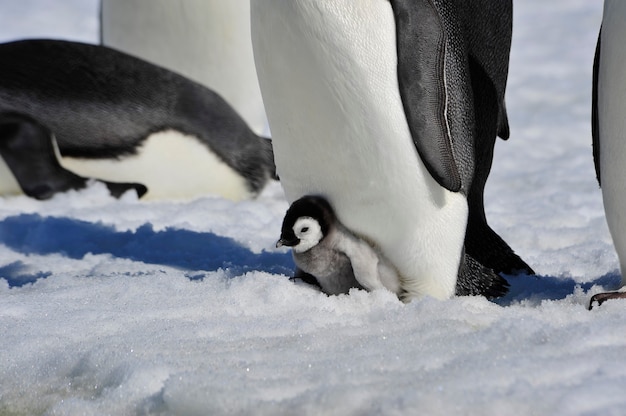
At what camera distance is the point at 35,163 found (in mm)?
4527

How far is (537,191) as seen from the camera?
4.75 m

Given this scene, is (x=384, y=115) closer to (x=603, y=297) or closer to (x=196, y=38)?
(x=603, y=297)

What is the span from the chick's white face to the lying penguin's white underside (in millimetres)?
2164

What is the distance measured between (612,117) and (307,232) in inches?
29.0

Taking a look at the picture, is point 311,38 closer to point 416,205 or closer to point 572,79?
point 416,205

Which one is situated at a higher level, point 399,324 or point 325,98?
point 325,98

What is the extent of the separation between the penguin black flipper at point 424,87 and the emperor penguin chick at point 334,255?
27cm

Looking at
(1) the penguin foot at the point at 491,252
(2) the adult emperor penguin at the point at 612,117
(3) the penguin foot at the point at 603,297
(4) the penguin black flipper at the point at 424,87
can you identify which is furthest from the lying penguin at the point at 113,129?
(3) the penguin foot at the point at 603,297

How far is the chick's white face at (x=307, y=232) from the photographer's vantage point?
8.46 ft

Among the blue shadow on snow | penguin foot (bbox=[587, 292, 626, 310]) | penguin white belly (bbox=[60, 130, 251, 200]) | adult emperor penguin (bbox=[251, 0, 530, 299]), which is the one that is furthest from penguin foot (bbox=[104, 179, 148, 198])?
penguin foot (bbox=[587, 292, 626, 310])

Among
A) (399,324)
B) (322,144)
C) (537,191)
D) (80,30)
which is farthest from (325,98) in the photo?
(80,30)

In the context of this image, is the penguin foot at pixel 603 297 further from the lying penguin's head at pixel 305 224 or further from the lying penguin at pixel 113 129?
the lying penguin at pixel 113 129

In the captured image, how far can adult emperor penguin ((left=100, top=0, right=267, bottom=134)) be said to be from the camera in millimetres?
5465

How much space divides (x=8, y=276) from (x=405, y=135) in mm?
1316
